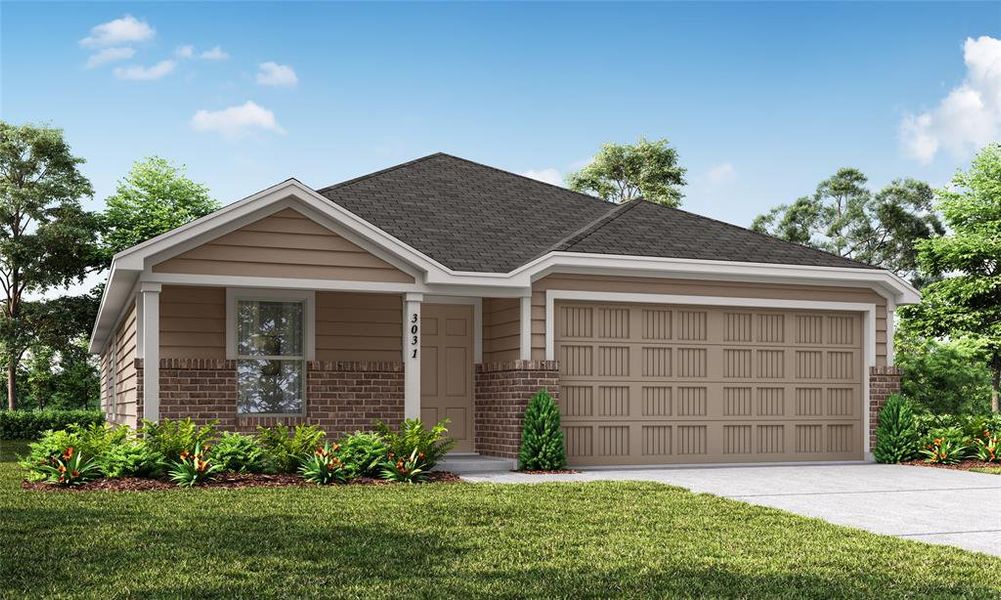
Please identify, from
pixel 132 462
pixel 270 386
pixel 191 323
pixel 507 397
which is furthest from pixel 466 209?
pixel 132 462

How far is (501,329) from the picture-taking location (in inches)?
617

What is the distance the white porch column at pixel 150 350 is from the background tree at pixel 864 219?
3474cm

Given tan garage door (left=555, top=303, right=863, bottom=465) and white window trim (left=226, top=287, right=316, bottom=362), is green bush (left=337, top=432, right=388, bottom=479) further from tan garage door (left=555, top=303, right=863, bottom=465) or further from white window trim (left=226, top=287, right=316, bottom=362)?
tan garage door (left=555, top=303, right=863, bottom=465)

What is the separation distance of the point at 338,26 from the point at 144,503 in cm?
921

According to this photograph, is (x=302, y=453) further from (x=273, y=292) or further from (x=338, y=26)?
(x=338, y=26)

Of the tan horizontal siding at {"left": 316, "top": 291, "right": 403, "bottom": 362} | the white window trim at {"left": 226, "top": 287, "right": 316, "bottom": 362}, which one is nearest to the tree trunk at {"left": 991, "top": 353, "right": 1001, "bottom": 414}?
Answer: the tan horizontal siding at {"left": 316, "top": 291, "right": 403, "bottom": 362}

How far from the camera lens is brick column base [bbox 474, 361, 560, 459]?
1477cm

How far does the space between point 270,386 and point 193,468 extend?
323cm

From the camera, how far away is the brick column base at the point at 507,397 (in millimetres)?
14766

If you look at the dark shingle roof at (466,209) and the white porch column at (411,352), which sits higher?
the dark shingle roof at (466,209)

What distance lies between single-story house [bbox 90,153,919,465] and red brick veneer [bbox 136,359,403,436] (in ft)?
0.08

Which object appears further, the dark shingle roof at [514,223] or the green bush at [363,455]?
the dark shingle roof at [514,223]

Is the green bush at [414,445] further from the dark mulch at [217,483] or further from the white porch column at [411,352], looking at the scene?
the white porch column at [411,352]

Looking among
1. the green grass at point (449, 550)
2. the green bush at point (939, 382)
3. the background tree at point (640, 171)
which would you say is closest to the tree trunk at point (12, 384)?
the background tree at point (640, 171)
